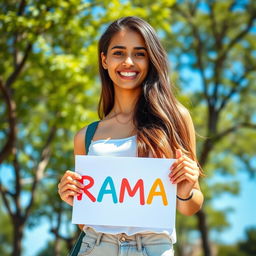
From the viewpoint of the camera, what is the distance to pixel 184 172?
2361 millimetres

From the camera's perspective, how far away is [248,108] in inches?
633

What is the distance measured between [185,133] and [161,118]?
5.8 inches

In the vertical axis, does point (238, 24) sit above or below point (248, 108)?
above

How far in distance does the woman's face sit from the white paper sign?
0.51 m

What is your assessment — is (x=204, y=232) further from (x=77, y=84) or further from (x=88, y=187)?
(x=88, y=187)

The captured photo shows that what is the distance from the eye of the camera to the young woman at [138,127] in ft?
7.89

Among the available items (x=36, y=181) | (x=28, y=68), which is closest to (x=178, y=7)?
(x=28, y=68)

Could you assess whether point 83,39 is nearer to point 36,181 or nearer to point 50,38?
point 50,38

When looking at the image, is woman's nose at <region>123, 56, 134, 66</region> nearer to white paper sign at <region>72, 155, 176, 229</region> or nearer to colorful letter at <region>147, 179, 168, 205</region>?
white paper sign at <region>72, 155, 176, 229</region>

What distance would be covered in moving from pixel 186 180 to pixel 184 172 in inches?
3.6

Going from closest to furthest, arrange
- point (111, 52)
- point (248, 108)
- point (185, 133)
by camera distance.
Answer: point (185, 133) → point (111, 52) → point (248, 108)

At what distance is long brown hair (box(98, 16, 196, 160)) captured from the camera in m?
2.54

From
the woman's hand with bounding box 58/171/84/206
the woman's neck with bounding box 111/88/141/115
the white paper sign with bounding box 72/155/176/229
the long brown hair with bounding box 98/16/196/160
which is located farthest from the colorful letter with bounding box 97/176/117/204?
the woman's neck with bounding box 111/88/141/115

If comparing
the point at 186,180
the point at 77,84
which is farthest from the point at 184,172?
the point at 77,84
